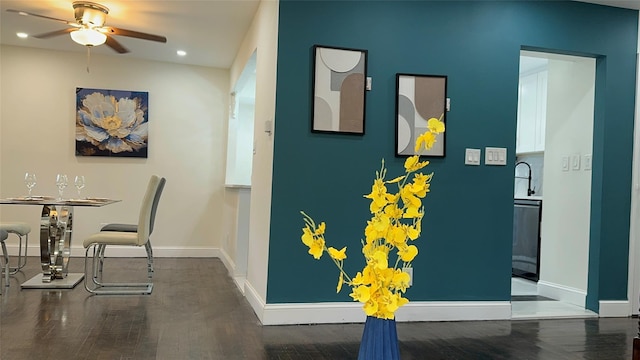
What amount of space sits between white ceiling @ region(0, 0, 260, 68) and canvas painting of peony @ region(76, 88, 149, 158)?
50 centimetres

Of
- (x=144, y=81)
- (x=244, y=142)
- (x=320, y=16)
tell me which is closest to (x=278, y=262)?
(x=320, y=16)

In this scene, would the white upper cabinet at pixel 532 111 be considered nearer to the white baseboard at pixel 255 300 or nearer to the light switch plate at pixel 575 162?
the light switch plate at pixel 575 162

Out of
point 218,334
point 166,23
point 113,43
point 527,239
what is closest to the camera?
point 218,334

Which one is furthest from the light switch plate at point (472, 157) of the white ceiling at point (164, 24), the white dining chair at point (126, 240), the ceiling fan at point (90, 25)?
the ceiling fan at point (90, 25)

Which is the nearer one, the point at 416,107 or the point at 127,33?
the point at 416,107

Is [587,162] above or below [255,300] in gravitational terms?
above

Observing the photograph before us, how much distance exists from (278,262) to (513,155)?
182cm

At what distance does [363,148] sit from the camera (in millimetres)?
3305

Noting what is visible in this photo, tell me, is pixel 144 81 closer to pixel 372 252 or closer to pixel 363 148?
pixel 363 148

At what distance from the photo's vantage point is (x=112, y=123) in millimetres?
5766

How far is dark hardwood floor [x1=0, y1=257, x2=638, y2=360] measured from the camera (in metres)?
2.61

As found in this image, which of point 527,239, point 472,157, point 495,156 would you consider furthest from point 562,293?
point 472,157

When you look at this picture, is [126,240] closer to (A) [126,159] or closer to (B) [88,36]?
(B) [88,36]

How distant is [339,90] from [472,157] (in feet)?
3.46
